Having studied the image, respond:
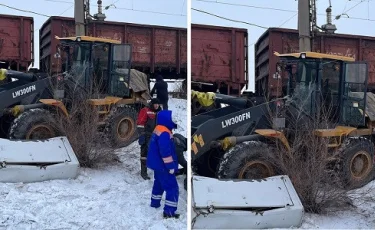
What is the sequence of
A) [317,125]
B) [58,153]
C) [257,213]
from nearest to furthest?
[257,213]
[317,125]
[58,153]

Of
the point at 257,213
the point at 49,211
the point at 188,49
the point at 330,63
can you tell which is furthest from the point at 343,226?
the point at 49,211

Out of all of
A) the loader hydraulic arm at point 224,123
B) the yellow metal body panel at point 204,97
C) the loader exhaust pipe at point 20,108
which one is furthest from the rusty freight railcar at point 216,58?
the loader exhaust pipe at point 20,108

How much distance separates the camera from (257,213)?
3162 millimetres

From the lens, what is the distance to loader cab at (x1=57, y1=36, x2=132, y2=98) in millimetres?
4020

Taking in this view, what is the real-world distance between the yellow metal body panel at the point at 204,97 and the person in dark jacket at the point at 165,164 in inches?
8.6

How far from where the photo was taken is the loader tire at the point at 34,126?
3877 millimetres

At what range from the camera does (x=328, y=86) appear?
11.9ft

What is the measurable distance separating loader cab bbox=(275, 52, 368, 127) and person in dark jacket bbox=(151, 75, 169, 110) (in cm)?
86

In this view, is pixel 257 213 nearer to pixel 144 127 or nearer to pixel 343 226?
pixel 343 226

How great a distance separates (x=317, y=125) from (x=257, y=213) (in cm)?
79

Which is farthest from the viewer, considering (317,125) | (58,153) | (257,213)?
(58,153)

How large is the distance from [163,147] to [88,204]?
66 centimetres

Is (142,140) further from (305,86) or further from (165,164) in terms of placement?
(305,86)

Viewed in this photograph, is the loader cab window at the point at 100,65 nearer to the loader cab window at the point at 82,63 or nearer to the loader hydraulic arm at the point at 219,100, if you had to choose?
the loader cab window at the point at 82,63
